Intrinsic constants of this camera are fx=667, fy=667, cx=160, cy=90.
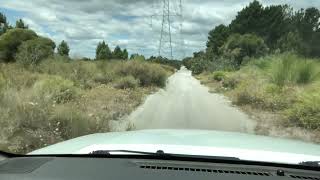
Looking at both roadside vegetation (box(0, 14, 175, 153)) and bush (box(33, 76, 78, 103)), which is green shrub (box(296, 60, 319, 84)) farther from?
bush (box(33, 76, 78, 103))

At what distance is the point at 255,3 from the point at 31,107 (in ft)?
289

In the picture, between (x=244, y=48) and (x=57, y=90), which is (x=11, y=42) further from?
(x=244, y=48)

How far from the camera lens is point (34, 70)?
101ft

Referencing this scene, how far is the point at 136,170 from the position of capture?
10.8 feet

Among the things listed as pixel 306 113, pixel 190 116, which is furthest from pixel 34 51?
pixel 306 113

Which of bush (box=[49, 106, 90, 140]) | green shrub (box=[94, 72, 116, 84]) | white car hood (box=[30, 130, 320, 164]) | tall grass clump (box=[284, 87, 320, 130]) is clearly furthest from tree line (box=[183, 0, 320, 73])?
white car hood (box=[30, 130, 320, 164])

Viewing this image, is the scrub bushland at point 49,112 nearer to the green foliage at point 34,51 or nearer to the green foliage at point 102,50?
the green foliage at point 34,51

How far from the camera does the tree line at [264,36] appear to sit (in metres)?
70.3

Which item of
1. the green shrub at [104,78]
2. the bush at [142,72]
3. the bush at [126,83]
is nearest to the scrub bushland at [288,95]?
the bush at [126,83]

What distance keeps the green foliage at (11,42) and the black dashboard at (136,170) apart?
42777 mm

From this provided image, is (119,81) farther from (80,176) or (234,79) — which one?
(80,176)

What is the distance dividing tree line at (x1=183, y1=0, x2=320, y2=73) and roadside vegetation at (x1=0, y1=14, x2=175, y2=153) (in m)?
21.1

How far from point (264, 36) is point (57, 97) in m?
79.8

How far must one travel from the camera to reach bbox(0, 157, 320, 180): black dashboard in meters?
3.22
